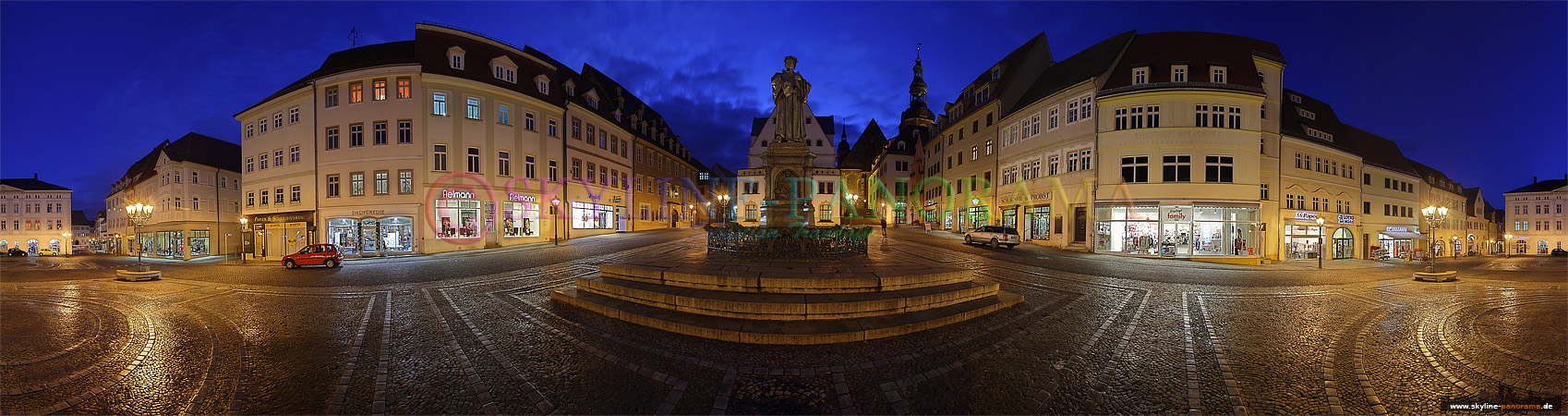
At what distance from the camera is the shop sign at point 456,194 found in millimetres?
22930

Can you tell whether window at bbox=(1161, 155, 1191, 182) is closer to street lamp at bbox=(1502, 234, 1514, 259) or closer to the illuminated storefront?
the illuminated storefront

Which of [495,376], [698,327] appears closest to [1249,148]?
[698,327]

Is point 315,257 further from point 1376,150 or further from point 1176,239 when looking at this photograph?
point 1376,150

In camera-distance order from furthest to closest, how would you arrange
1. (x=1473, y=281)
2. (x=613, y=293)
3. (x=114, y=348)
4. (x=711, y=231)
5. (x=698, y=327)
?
(x=1473, y=281) → (x=711, y=231) → (x=613, y=293) → (x=698, y=327) → (x=114, y=348)

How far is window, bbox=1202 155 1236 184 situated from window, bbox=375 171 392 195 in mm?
39915

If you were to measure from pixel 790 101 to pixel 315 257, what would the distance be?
18.1m

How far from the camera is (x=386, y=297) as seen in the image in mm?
9117

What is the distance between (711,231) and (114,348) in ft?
28.8

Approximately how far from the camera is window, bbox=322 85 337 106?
928 inches

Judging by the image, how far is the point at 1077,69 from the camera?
87.9 feet

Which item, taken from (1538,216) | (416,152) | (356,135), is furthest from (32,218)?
(1538,216)

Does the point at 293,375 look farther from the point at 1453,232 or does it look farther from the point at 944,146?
the point at 1453,232

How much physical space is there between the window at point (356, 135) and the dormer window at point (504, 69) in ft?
21.8

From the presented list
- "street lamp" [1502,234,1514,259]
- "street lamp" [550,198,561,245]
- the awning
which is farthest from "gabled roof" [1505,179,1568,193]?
"street lamp" [550,198,561,245]
